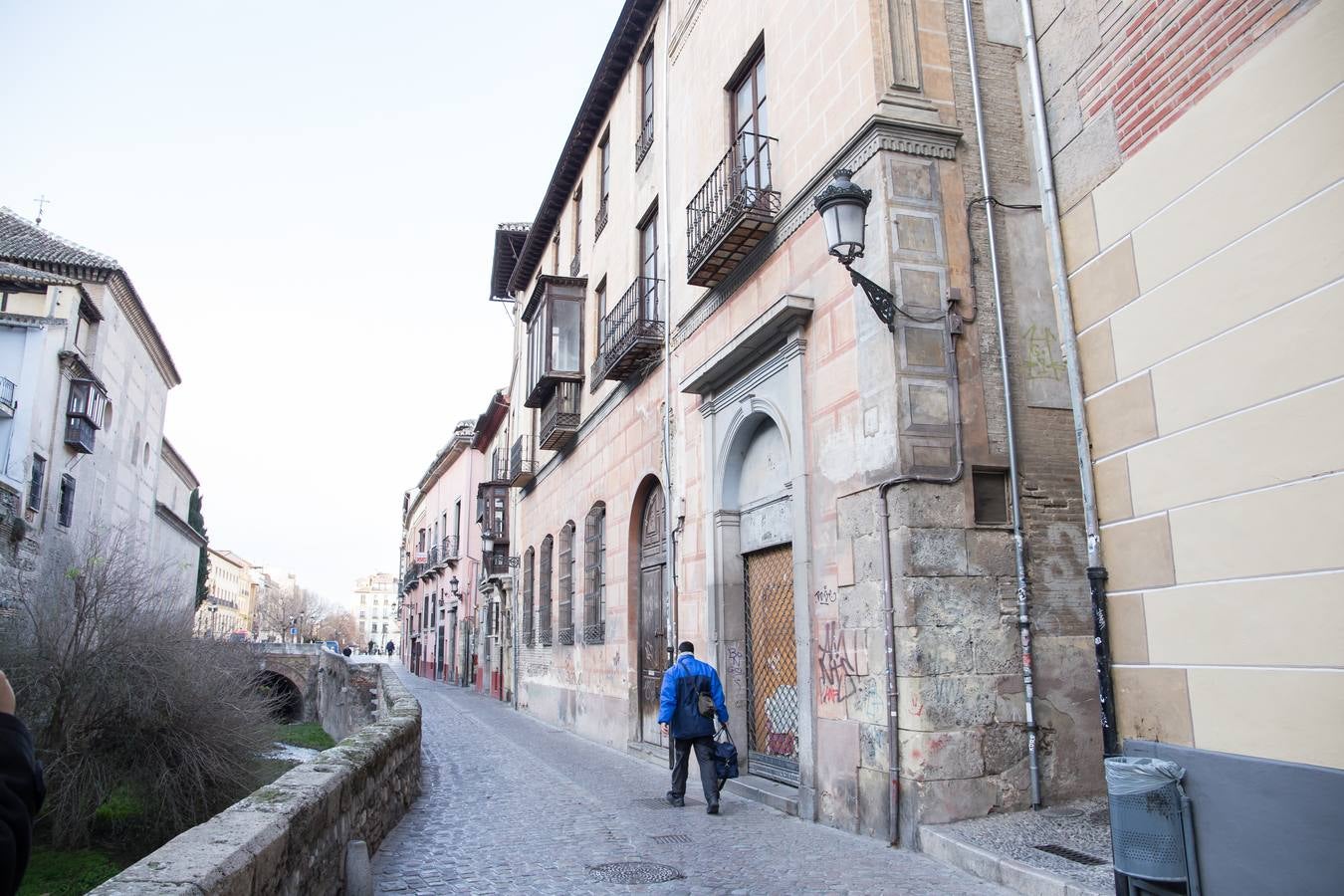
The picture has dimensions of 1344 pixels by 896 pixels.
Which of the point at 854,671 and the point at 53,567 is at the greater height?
the point at 53,567

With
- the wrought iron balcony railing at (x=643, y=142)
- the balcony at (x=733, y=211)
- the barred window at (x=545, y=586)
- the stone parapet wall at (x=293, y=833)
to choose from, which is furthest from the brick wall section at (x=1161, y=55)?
the barred window at (x=545, y=586)

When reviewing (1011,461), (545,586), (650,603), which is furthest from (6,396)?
(1011,461)

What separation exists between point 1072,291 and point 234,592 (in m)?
118

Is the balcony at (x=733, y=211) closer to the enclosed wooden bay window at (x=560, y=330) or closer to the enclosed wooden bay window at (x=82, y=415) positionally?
the enclosed wooden bay window at (x=560, y=330)

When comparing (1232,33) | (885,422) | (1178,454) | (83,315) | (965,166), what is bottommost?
(1178,454)

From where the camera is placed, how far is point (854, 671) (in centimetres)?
737

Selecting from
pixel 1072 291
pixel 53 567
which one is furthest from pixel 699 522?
pixel 53 567

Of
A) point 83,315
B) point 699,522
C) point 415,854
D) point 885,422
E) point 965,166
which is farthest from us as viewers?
point 83,315

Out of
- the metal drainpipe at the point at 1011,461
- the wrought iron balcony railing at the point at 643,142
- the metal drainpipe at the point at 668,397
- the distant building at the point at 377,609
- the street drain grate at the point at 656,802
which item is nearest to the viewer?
the metal drainpipe at the point at 1011,461

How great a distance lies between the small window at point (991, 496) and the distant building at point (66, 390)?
15.3 m

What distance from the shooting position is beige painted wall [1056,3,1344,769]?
370cm

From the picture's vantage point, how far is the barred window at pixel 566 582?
1795 cm

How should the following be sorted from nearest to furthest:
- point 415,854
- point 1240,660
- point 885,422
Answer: point 1240,660 → point 415,854 → point 885,422

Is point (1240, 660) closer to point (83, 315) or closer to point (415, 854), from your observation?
point (415, 854)
